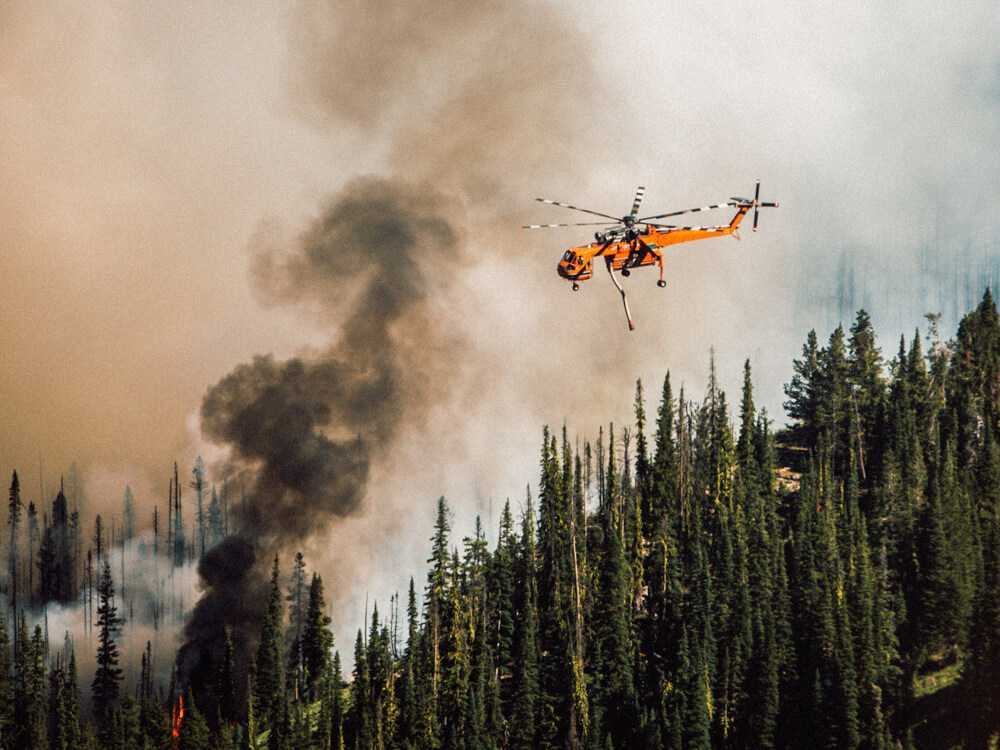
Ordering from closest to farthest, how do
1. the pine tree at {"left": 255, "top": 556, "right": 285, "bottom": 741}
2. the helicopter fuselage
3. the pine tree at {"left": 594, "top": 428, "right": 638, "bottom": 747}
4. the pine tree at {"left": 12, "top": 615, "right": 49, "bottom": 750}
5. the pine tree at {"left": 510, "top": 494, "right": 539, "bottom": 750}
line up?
the helicopter fuselage, the pine tree at {"left": 510, "top": 494, "right": 539, "bottom": 750}, the pine tree at {"left": 594, "top": 428, "right": 638, "bottom": 747}, the pine tree at {"left": 12, "top": 615, "right": 49, "bottom": 750}, the pine tree at {"left": 255, "top": 556, "right": 285, "bottom": 741}

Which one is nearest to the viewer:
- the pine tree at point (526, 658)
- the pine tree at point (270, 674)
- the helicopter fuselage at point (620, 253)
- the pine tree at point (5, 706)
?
the helicopter fuselage at point (620, 253)

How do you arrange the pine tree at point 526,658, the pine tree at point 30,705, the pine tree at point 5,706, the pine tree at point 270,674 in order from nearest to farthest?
the pine tree at point 526,658, the pine tree at point 5,706, the pine tree at point 30,705, the pine tree at point 270,674

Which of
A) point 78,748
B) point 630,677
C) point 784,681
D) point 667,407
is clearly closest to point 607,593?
point 630,677

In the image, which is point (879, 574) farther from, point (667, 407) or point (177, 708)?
point (177, 708)

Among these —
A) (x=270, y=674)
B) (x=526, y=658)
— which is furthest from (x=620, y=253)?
(x=270, y=674)

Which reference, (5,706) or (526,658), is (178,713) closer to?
(5,706)

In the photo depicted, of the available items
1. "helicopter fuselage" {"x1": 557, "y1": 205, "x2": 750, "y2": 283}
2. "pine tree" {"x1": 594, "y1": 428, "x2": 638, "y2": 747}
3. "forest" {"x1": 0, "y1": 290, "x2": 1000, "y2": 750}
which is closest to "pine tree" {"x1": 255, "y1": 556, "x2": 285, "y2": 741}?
"forest" {"x1": 0, "y1": 290, "x2": 1000, "y2": 750}

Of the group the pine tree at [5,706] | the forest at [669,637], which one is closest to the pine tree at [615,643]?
the forest at [669,637]

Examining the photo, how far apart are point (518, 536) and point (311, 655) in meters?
36.8

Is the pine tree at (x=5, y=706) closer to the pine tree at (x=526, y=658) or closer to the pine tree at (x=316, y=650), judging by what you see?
the pine tree at (x=316, y=650)

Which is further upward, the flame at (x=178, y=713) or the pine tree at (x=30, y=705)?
the pine tree at (x=30, y=705)

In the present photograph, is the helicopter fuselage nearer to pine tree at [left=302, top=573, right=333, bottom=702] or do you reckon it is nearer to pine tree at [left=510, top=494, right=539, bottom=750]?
pine tree at [left=510, top=494, right=539, bottom=750]

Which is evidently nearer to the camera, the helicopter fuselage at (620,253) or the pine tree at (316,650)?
the helicopter fuselage at (620,253)

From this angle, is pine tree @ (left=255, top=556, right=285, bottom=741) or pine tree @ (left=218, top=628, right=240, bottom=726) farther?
pine tree @ (left=218, top=628, right=240, bottom=726)
